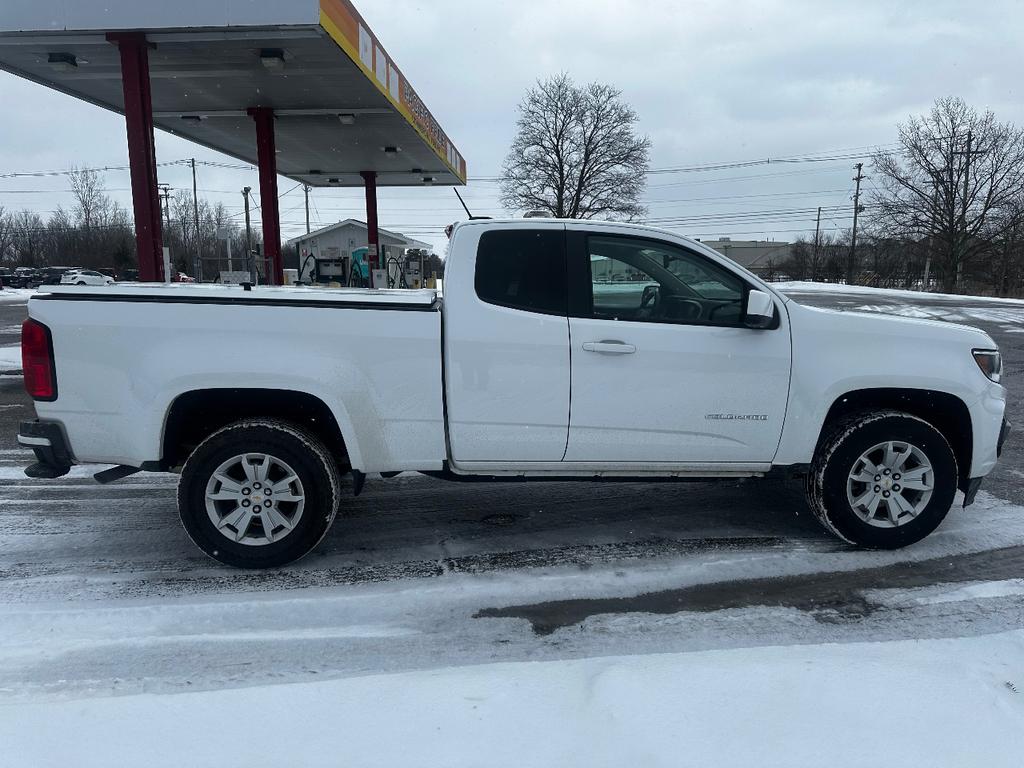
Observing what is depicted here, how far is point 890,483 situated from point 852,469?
276mm

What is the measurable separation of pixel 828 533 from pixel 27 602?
185 inches

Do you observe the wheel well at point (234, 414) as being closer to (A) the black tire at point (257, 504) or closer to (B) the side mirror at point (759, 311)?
(A) the black tire at point (257, 504)

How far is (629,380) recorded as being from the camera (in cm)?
400

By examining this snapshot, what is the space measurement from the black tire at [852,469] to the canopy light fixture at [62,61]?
1147 centimetres

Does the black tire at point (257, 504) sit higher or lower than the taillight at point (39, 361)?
lower

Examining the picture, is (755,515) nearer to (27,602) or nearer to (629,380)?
(629,380)

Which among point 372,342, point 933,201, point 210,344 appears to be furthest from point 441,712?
point 933,201

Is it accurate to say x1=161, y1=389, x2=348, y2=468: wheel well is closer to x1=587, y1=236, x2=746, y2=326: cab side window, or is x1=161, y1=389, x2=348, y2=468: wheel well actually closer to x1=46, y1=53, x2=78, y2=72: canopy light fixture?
x1=587, y1=236, x2=746, y2=326: cab side window

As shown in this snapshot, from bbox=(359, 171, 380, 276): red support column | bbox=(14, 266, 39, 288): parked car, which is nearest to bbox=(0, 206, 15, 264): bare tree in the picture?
bbox=(14, 266, 39, 288): parked car

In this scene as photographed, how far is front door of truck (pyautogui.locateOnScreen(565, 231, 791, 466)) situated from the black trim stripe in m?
0.99

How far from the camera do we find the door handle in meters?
3.96

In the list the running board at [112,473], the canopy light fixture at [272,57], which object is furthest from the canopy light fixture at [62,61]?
the running board at [112,473]

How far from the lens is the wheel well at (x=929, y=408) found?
4.20m

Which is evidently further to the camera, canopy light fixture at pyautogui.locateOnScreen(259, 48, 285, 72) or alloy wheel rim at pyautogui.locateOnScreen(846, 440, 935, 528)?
canopy light fixture at pyautogui.locateOnScreen(259, 48, 285, 72)
